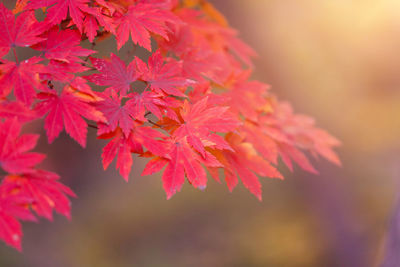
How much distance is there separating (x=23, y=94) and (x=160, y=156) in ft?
1.29

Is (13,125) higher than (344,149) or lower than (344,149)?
higher

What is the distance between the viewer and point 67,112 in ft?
2.81

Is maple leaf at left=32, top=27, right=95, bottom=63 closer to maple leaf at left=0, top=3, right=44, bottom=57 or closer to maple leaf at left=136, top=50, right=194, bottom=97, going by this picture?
maple leaf at left=0, top=3, right=44, bottom=57

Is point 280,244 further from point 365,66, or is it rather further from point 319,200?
point 365,66

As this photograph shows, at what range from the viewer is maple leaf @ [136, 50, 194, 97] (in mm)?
A: 1002

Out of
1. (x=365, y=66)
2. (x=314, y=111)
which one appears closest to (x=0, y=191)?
(x=314, y=111)

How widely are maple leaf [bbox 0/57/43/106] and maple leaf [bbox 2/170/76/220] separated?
0.61ft

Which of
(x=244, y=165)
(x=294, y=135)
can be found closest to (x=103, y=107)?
(x=244, y=165)

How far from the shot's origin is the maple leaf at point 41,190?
2.45 feet

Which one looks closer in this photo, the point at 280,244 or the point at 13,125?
the point at 13,125

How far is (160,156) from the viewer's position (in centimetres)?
95

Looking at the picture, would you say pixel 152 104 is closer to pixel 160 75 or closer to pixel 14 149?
pixel 160 75

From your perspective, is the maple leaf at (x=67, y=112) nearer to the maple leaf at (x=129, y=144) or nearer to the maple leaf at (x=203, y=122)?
the maple leaf at (x=129, y=144)

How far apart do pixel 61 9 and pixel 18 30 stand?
0.44 ft
